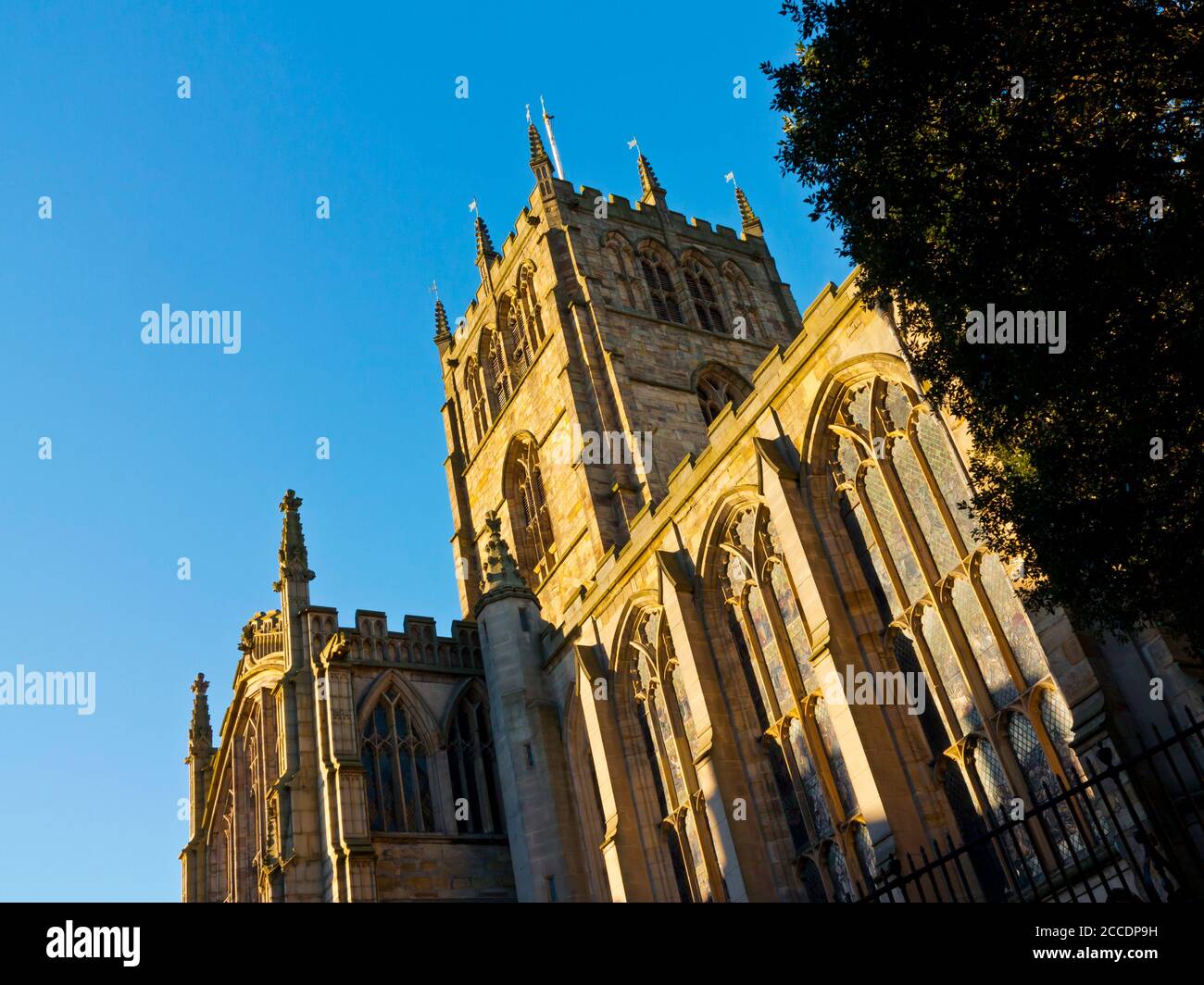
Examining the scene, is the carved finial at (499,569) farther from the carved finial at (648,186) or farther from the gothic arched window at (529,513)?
the carved finial at (648,186)

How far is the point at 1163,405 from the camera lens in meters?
9.78

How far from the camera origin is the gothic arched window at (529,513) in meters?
33.5

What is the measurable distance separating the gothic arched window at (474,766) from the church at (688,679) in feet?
0.22

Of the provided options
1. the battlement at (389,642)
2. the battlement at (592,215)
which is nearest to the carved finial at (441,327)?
the battlement at (592,215)

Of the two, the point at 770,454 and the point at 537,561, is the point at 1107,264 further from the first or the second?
the point at 537,561

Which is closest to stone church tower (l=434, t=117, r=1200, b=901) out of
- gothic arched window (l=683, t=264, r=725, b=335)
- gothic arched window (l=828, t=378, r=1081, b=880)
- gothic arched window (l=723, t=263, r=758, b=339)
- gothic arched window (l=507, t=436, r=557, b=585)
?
gothic arched window (l=828, t=378, r=1081, b=880)

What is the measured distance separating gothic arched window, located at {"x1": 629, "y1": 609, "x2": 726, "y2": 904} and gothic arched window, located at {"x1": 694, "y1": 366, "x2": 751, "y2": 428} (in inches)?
534

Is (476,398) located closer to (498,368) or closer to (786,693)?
(498,368)

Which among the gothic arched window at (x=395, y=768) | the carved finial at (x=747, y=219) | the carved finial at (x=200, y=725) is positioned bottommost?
the gothic arched window at (x=395, y=768)

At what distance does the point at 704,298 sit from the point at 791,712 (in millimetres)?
22771

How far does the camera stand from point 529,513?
35.2m
